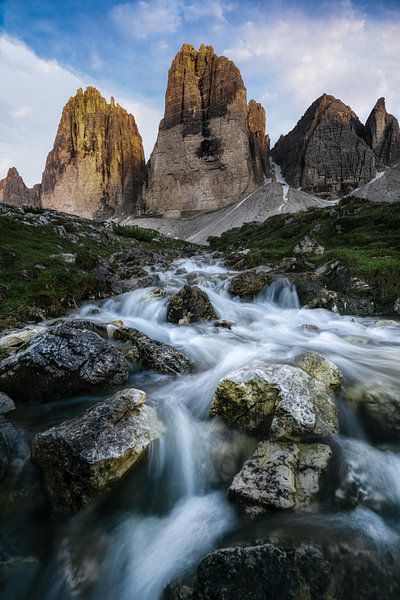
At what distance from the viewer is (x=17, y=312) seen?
370 inches

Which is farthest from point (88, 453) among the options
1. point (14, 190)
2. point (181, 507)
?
point (14, 190)

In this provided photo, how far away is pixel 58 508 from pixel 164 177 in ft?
356

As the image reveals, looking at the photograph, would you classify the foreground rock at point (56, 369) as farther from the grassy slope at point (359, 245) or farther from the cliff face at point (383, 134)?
the cliff face at point (383, 134)

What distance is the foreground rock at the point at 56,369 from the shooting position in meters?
5.55

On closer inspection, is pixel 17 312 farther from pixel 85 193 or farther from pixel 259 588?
pixel 85 193

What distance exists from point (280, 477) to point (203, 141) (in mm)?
108090

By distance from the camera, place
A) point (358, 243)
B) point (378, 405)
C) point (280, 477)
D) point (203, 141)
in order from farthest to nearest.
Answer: point (203, 141) → point (358, 243) → point (378, 405) → point (280, 477)

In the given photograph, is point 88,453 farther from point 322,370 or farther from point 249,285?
point 249,285

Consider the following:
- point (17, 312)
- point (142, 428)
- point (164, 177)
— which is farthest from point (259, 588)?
point (164, 177)

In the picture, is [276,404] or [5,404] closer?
[276,404]

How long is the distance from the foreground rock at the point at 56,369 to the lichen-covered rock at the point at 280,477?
3367 mm

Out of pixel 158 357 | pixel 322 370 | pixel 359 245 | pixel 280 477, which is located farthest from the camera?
pixel 359 245

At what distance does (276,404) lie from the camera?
431 centimetres

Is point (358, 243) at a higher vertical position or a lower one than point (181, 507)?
higher
